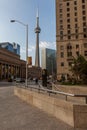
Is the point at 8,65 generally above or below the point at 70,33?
below

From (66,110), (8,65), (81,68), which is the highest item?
(8,65)

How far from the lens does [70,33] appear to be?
76.9 m

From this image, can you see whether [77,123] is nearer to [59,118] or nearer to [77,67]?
[59,118]

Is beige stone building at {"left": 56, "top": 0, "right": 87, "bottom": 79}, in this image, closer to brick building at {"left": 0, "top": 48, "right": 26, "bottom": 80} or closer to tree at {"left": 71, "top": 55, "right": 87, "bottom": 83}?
tree at {"left": 71, "top": 55, "right": 87, "bottom": 83}

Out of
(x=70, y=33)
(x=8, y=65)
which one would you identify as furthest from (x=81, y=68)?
(x=8, y=65)

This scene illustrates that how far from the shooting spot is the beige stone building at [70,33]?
75.1m

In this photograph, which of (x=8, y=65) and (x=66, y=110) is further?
(x=8, y=65)

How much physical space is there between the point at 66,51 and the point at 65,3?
19.5 metres

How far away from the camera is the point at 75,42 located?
76312 millimetres

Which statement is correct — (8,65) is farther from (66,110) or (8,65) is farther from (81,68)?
(66,110)

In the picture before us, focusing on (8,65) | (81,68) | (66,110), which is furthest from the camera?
(8,65)

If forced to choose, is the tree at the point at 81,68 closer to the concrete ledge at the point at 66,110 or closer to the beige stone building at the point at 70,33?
the beige stone building at the point at 70,33

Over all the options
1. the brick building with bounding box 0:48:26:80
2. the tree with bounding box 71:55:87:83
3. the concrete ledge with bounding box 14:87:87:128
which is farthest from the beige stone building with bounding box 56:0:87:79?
the concrete ledge with bounding box 14:87:87:128

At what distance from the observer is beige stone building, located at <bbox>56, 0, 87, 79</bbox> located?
75.1 metres
